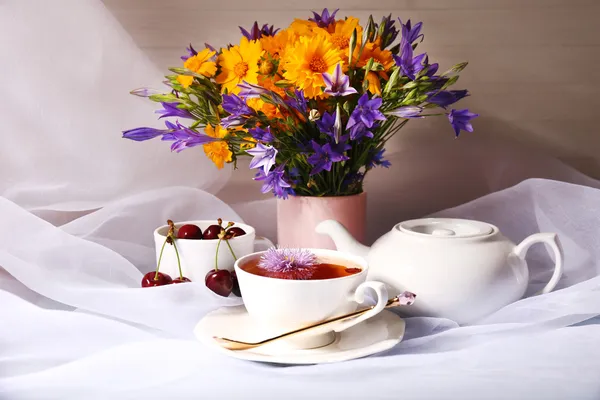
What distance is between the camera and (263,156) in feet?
2.62

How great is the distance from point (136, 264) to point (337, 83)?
0.43 meters

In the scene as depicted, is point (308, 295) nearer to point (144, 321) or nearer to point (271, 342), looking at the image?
point (271, 342)

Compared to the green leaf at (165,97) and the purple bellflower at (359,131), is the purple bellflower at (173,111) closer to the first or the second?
the green leaf at (165,97)

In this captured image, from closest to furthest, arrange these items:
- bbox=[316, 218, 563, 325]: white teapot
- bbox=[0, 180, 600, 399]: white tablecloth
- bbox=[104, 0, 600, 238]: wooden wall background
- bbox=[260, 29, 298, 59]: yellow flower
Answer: bbox=[0, 180, 600, 399]: white tablecloth, bbox=[316, 218, 563, 325]: white teapot, bbox=[260, 29, 298, 59]: yellow flower, bbox=[104, 0, 600, 238]: wooden wall background

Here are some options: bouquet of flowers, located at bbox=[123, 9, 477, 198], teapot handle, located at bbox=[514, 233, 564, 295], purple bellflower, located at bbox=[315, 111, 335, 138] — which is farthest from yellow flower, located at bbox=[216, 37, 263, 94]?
teapot handle, located at bbox=[514, 233, 564, 295]

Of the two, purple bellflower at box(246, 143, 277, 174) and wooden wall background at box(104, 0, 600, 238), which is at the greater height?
wooden wall background at box(104, 0, 600, 238)

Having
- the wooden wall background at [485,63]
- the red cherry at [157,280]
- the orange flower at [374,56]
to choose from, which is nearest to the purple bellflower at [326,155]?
the orange flower at [374,56]

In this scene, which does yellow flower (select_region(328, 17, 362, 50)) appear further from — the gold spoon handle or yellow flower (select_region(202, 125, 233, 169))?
the gold spoon handle

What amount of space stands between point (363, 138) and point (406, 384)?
13.4 inches

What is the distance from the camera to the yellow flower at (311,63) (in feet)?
2.54

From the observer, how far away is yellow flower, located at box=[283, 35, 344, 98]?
30.5 inches

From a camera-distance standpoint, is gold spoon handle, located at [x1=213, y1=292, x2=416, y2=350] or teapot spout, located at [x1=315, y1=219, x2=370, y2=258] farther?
teapot spout, located at [x1=315, y1=219, x2=370, y2=258]

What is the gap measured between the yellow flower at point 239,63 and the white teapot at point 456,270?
266 mm

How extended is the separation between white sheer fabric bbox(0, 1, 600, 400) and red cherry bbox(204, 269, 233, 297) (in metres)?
0.03
